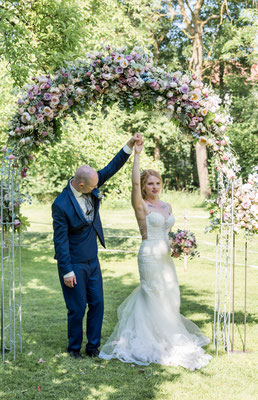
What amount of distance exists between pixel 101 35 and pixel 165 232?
250 inches

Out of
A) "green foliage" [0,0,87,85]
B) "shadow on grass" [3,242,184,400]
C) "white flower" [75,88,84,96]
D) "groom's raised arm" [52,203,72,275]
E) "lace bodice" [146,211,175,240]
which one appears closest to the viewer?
"shadow on grass" [3,242,184,400]

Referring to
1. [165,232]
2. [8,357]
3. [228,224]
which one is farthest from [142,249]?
[8,357]

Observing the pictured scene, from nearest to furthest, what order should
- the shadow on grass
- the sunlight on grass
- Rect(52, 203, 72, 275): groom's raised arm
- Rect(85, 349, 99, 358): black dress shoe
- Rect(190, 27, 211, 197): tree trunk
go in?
the shadow on grass < Rect(52, 203, 72, 275): groom's raised arm < Rect(85, 349, 99, 358): black dress shoe < the sunlight on grass < Rect(190, 27, 211, 197): tree trunk

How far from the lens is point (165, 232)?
5.21 m

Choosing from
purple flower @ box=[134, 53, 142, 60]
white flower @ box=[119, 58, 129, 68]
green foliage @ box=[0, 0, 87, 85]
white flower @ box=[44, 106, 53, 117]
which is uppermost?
green foliage @ box=[0, 0, 87, 85]

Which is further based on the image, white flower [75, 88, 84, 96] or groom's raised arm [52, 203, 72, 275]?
white flower [75, 88, 84, 96]

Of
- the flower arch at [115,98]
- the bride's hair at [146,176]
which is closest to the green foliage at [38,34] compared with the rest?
the flower arch at [115,98]

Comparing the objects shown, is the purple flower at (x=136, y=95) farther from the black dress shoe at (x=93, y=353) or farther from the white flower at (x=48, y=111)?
the black dress shoe at (x=93, y=353)

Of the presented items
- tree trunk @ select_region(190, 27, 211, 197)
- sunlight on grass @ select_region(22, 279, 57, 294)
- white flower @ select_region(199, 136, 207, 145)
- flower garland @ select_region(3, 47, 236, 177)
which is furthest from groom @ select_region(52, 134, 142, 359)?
tree trunk @ select_region(190, 27, 211, 197)

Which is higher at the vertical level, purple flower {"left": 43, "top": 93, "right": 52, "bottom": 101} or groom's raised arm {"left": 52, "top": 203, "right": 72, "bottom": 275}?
purple flower {"left": 43, "top": 93, "right": 52, "bottom": 101}

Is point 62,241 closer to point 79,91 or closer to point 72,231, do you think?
point 72,231

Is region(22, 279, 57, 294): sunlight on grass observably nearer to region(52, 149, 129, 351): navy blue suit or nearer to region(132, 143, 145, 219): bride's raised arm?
region(52, 149, 129, 351): navy blue suit

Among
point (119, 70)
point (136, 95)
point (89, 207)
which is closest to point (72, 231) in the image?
point (89, 207)

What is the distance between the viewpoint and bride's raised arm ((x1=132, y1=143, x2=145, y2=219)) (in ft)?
15.7
